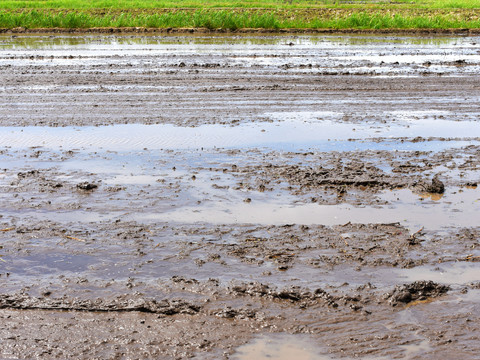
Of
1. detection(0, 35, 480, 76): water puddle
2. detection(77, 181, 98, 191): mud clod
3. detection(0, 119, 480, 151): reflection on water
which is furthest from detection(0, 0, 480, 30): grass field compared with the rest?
detection(77, 181, 98, 191): mud clod

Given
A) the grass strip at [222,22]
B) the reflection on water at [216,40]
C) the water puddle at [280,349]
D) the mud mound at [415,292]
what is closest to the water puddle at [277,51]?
the reflection on water at [216,40]

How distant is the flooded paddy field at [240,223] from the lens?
14.4ft

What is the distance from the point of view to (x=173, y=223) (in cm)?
639

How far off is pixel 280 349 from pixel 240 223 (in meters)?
2.34

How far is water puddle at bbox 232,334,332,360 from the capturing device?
411cm

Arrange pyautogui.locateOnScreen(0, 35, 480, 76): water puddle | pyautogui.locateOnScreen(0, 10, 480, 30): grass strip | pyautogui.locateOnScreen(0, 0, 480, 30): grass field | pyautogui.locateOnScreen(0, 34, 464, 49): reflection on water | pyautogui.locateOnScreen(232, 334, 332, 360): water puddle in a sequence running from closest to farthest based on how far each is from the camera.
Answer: pyautogui.locateOnScreen(232, 334, 332, 360): water puddle → pyautogui.locateOnScreen(0, 35, 480, 76): water puddle → pyautogui.locateOnScreen(0, 34, 464, 49): reflection on water → pyautogui.locateOnScreen(0, 10, 480, 30): grass strip → pyautogui.locateOnScreen(0, 0, 480, 30): grass field

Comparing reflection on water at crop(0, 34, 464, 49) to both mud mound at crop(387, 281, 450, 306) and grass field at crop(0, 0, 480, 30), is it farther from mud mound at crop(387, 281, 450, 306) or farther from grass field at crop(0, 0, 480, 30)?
mud mound at crop(387, 281, 450, 306)

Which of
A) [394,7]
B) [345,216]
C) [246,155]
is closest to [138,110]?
[246,155]

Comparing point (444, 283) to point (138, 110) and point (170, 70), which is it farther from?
point (170, 70)

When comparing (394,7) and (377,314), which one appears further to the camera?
(394,7)

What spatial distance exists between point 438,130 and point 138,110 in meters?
5.90

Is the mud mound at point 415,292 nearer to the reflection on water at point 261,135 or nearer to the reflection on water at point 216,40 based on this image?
the reflection on water at point 261,135

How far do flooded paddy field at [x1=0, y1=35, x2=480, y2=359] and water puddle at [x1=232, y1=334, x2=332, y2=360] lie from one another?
0.05 feet

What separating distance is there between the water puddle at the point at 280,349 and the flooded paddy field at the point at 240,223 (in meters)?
0.01
